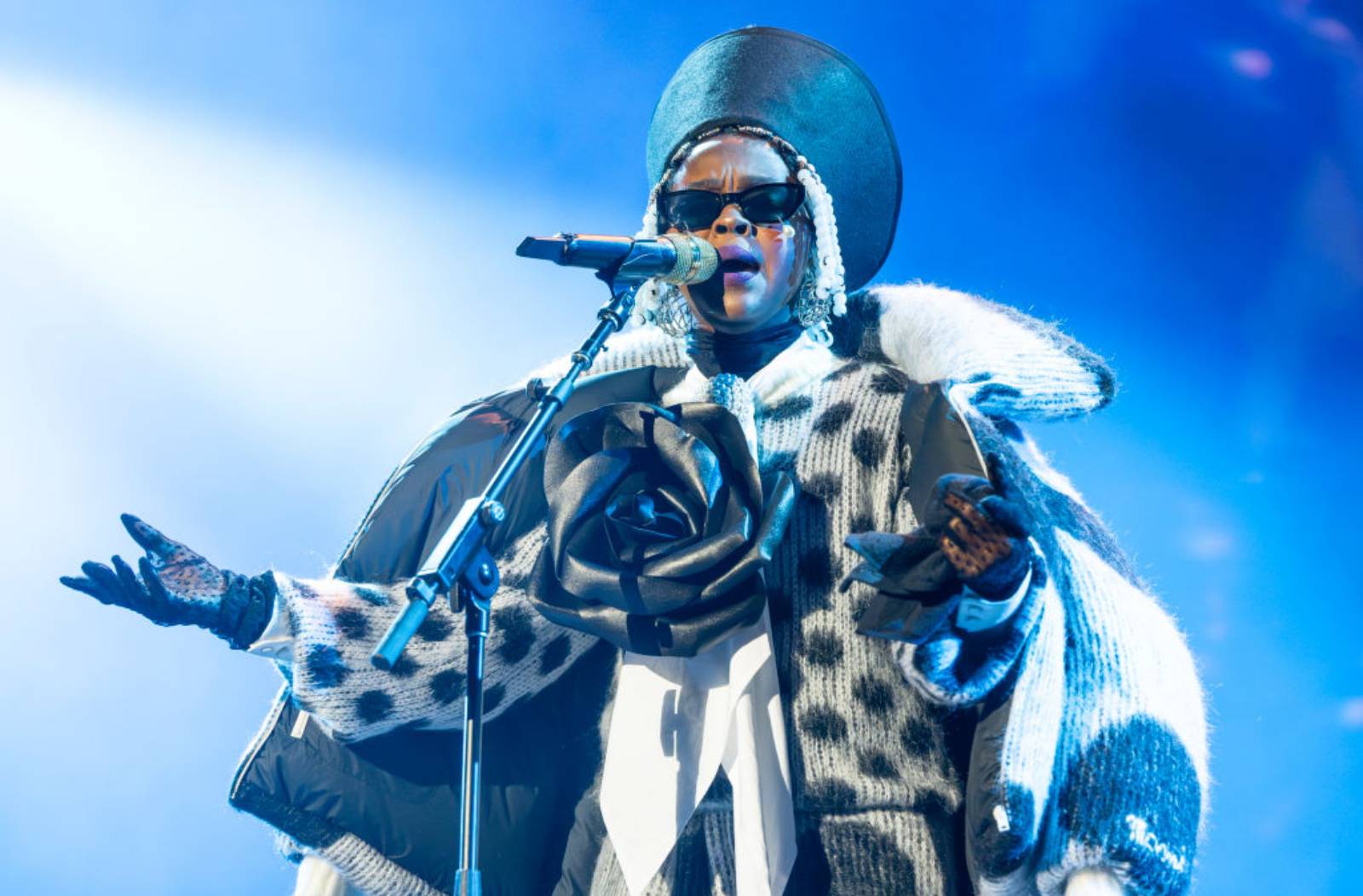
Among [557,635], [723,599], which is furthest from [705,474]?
[557,635]

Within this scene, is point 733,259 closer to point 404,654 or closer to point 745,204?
point 745,204

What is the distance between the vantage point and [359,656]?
159cm

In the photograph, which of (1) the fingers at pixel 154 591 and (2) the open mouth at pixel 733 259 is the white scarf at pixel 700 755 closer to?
(2) the open mouth at pixel 733 259

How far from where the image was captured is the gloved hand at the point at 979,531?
1091 millimetres

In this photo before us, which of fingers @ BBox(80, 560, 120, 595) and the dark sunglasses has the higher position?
the dark sunglasses

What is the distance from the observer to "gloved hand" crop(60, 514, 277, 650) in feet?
4.31

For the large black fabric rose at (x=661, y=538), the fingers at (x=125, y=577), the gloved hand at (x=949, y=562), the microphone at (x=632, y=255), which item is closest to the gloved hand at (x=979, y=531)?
the gloved hand at (x=949, y=562)

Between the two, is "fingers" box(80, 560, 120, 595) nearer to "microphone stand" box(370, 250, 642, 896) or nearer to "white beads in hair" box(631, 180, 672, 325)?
"microphone stand" box(370, 250, 642, 896)

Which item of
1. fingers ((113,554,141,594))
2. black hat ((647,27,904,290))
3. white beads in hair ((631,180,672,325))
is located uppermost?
black hat ((647,27,904,290))

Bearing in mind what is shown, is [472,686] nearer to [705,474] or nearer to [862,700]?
[705,474]

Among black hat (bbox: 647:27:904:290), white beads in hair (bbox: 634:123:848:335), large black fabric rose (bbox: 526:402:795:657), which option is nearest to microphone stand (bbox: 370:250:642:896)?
large black fabric rose (bbox: 526:402:795:657)

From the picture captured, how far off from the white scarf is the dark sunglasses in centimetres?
39

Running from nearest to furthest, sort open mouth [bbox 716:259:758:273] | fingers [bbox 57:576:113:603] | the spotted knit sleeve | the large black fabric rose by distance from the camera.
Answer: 1. fingers [bbox 57:576:113:603]
2. the large black fabric rose
3. the spotted knit sleeve
4. open mouth [bbox 716:259:758:273]

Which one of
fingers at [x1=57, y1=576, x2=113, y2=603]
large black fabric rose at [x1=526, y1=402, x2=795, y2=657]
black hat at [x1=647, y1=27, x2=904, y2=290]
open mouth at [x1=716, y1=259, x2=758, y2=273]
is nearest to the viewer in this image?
fingers at [x1=57, y1=576, x2=113, y2=603]
